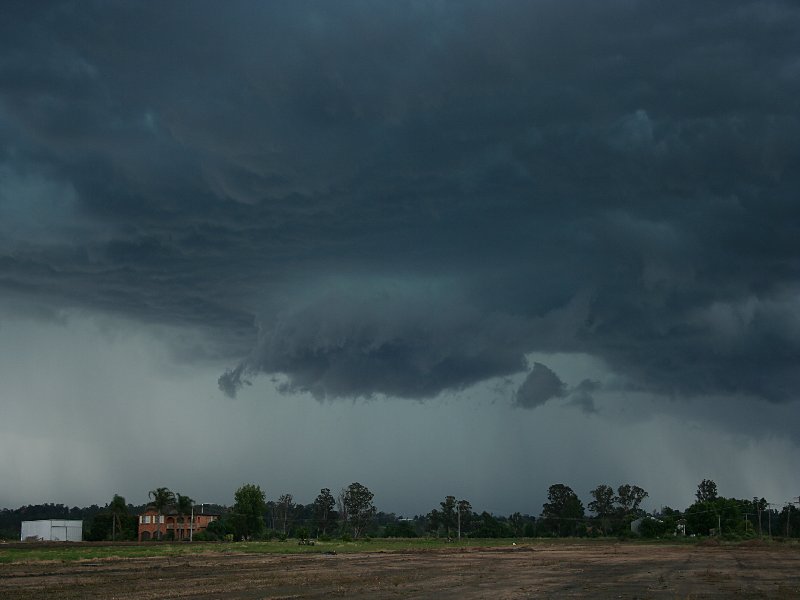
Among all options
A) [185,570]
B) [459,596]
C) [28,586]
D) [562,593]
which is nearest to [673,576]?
[562,593]

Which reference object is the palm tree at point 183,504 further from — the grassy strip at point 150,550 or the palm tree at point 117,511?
the grassy strip at point 150,550

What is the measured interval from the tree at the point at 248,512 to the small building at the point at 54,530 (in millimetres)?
34285

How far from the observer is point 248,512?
183 m

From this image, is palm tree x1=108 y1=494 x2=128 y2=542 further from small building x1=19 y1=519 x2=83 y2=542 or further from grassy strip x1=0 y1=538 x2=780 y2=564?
grassy strip x1=0 y1=538 x2=780 y2=564

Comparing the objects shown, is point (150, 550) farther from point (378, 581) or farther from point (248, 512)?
point (248, 512)

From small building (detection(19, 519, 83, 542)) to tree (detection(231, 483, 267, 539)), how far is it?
1350 inches

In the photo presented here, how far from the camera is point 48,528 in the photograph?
180 m

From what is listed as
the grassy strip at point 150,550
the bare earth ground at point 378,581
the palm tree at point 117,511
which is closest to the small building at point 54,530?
the palm tree at point 117,511

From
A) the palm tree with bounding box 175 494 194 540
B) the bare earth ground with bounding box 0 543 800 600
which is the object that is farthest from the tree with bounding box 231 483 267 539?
the bare earth ground with bounding box 0 543 800 600

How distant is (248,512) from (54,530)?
4223 cm

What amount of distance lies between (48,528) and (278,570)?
139712 millimetres

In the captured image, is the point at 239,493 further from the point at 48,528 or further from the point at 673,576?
the point at 673,576

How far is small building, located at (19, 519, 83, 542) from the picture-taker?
179 m

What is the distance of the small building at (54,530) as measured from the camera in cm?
17921
